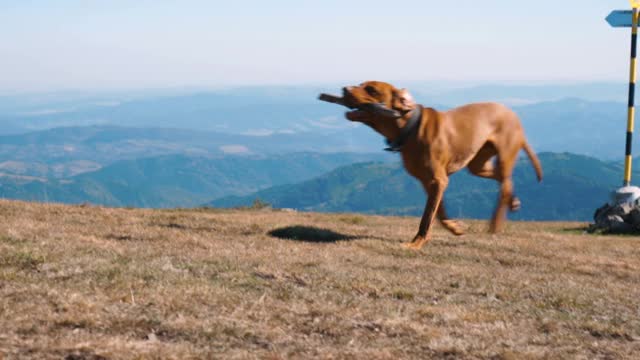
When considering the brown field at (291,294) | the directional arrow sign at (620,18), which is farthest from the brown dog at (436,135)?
the directional arrow sign at (620,18)

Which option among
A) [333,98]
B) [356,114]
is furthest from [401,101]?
[333,98]

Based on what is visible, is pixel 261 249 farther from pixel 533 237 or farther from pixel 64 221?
pixel 533 237

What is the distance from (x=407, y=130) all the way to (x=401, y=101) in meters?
0.53

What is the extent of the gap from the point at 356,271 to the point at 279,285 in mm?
2037

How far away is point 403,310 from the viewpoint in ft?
30.2

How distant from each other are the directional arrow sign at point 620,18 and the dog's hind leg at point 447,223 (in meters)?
10.4

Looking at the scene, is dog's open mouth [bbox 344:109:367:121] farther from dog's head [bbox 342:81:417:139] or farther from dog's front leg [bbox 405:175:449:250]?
dog's front leg [bbox 405:175:449:250]

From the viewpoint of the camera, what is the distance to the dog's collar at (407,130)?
1371 centimetres

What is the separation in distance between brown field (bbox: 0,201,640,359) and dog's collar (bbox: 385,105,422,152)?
1984 mm

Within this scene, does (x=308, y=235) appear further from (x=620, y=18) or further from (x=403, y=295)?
(x=620, y=18)

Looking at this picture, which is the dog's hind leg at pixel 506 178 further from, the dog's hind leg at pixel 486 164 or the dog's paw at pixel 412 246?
the dog's paw at pixel 412 246

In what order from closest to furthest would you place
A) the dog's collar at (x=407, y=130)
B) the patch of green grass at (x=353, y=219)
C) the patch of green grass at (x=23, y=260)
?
1. the patch of green grass at (x=23, y=260)
2. the dog's collar at (x=407, y=130)
3. the patch of green grass at (x=353, y=219)

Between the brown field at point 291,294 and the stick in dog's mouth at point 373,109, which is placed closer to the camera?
the brown field at point 291,294

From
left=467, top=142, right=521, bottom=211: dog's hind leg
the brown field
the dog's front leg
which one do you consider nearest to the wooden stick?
the dog's front leg
